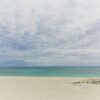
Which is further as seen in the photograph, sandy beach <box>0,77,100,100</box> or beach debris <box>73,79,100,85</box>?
beach debris <box>73,79,100,85</box>

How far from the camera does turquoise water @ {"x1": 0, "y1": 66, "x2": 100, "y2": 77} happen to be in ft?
7.05

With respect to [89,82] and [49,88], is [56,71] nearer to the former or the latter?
[49,88]

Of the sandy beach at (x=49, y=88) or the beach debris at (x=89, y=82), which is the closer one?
the sandy beach at (x=49, y=88)

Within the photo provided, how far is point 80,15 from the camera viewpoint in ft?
6.69

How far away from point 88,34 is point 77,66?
1.23ft

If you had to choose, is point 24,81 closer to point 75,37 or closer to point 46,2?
point 75,37

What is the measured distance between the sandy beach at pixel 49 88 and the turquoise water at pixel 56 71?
0.23ft

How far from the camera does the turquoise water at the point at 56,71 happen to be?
2148 millimetres

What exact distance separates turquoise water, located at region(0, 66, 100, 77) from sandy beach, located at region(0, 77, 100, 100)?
0.23 feet

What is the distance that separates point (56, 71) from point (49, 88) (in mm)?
217

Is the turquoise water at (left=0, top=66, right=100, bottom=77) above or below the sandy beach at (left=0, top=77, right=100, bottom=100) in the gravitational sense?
above

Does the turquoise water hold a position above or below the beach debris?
above

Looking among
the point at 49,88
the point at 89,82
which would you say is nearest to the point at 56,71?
the point at 49,88

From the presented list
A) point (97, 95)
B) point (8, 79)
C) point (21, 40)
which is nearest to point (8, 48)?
point (21, 40)
